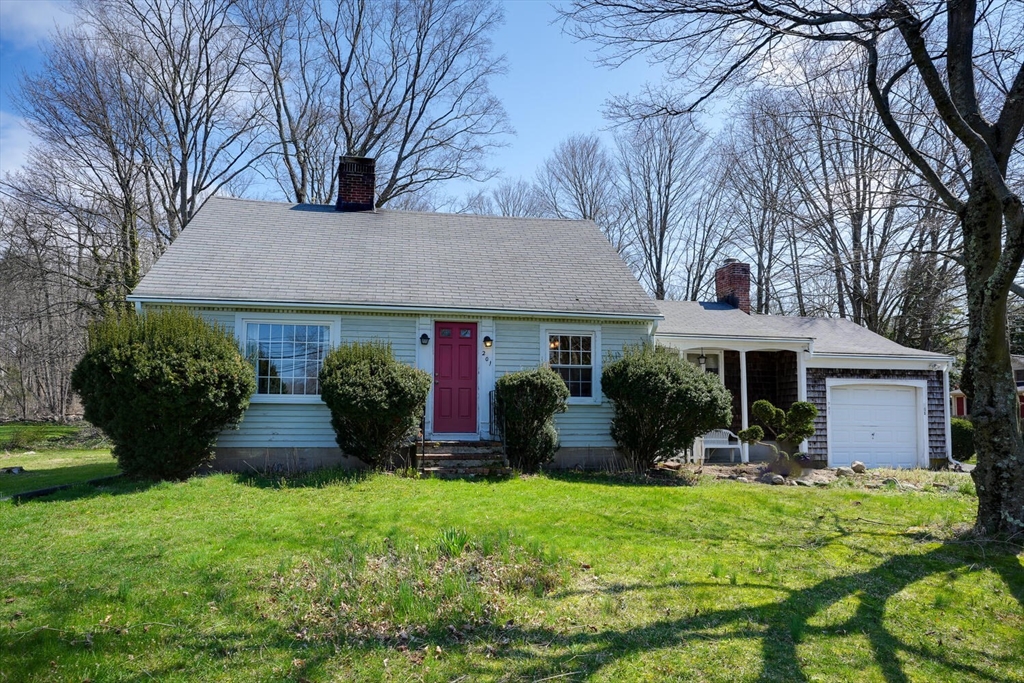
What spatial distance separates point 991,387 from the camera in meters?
6.01

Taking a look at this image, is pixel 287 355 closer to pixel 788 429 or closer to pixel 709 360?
pixel 788 429

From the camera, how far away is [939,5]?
589 cm

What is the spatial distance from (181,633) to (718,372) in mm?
12815

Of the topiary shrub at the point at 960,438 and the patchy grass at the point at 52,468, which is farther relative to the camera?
the topiary shrub at the point at 960,438

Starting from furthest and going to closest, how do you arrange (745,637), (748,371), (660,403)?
(748,371) < (660,403) < (745,637)

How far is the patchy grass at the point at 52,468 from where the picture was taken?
9164 mm

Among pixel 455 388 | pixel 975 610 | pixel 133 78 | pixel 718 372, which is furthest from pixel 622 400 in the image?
pixel 133 78

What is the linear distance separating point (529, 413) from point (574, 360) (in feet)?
6.15

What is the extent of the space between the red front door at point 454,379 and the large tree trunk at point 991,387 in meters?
7.22

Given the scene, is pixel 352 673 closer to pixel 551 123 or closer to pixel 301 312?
pixel 301 312

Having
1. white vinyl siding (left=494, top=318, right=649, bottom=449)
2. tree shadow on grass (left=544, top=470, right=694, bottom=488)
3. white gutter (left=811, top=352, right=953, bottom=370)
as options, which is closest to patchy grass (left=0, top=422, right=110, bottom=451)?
white vinyl siding (left=494, top=318, right=649, bottom=449)

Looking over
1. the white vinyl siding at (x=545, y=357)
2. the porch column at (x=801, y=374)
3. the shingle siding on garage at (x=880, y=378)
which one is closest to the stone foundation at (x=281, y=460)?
the white vinyl siding at (x=545, y=357)

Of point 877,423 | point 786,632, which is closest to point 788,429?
point 877,423

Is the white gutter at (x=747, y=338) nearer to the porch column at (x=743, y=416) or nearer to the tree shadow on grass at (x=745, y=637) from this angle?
the porch column at (x=743, y=416)
